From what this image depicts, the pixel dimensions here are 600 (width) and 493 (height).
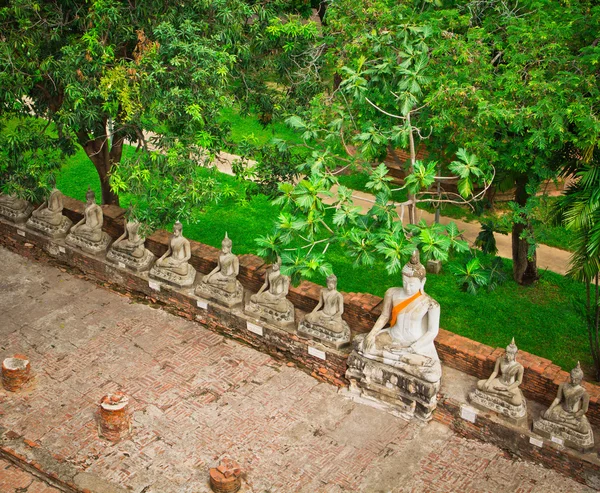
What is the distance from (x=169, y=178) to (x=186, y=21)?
2.43 m

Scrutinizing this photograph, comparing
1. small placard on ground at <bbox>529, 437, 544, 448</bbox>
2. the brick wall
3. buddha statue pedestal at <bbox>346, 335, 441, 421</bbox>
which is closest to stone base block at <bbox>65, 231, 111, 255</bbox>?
the brick wall

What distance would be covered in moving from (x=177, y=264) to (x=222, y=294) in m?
1.09

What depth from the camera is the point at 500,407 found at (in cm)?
1169

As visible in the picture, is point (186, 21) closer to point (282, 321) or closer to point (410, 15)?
point (410, 15)

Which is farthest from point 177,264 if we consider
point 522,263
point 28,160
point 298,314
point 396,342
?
point 522,263

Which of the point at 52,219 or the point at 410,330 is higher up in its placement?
the point at 410,330

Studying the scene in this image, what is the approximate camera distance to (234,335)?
1420cm

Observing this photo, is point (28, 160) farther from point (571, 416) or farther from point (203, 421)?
point (571, 416)

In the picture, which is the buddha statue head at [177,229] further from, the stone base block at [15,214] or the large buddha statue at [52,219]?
the stone base block at [15,214]

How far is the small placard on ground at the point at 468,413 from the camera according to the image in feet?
38.8

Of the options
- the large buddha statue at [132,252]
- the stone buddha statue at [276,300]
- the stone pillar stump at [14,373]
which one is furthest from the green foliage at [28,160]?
the stone buddha statue at [276,300]

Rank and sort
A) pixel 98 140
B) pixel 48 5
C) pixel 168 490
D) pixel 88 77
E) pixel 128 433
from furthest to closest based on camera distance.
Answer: pixel 98 140
pixel 48 5
pixel 88 77
pixel 128 433
pixel 168 490

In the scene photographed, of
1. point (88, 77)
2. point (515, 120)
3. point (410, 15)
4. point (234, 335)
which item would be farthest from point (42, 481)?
point (410, 15)

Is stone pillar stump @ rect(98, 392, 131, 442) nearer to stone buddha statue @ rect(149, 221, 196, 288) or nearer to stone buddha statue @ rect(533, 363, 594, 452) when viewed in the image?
stone buddha statue @ rect(149, 221, 196, 288)
